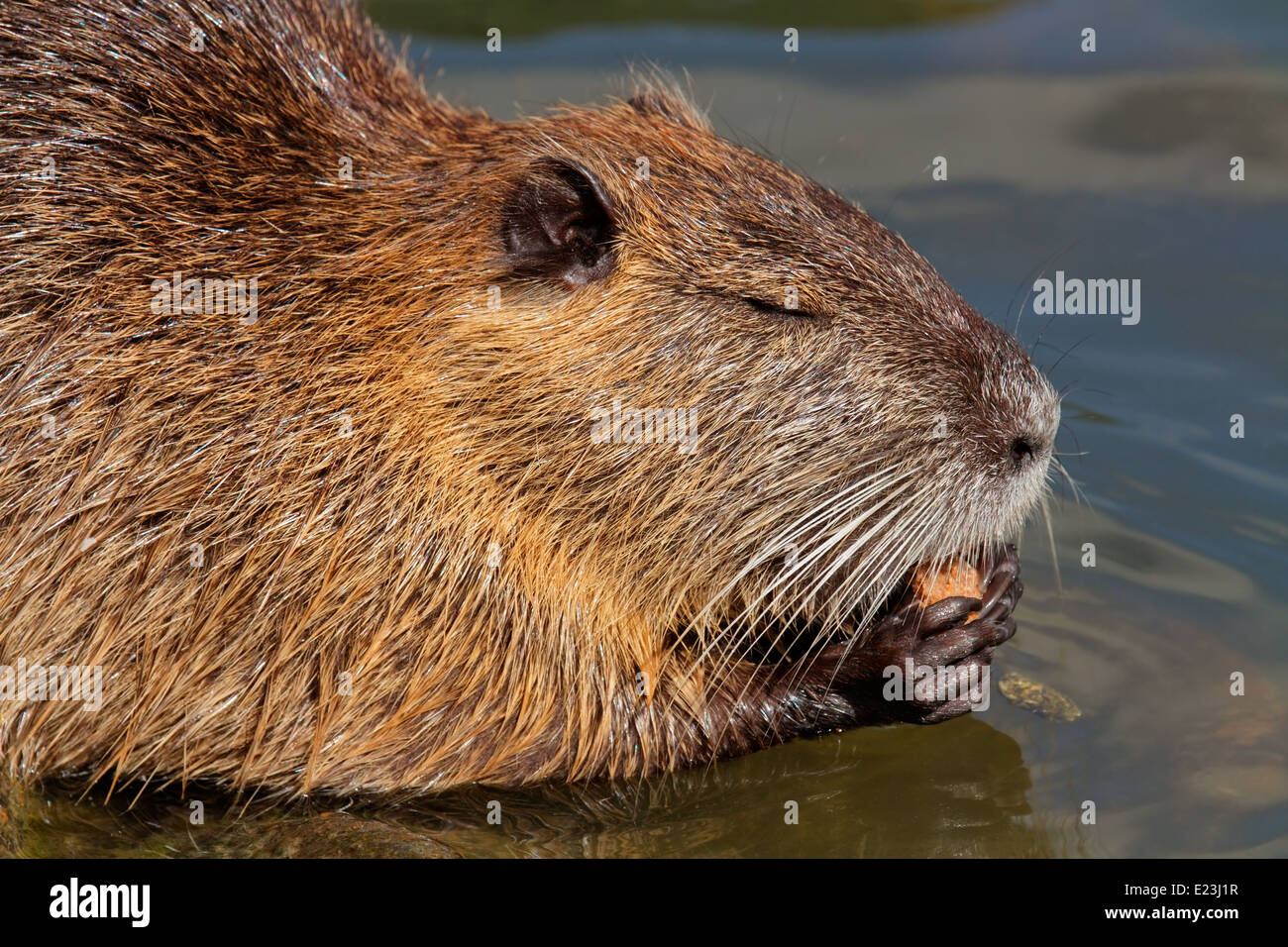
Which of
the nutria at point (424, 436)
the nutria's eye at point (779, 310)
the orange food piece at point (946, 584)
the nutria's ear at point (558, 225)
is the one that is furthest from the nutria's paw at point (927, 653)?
the nutria's ear at point (558, 225)

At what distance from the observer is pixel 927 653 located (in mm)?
4473

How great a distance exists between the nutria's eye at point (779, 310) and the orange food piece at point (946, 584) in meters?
0.77

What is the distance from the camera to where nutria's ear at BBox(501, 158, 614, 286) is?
13.7 ft

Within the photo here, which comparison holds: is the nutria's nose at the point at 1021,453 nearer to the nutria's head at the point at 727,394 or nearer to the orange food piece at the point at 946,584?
the nutria's head at the point at 727,394

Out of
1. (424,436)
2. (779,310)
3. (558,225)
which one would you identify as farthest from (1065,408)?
(424,436)

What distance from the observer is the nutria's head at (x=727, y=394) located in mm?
Result: 4184

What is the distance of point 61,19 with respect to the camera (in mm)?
4477

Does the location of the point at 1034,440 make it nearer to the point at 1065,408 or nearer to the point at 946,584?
the point at 946,584

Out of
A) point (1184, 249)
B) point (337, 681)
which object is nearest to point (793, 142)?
point (1184, 249)

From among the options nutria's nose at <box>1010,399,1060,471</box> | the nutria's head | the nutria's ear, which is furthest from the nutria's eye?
nutria's nose at <box>1010,399,1060,471</box>

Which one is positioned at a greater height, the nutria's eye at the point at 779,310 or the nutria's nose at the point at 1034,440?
the nutria's eye at the point at 779,310

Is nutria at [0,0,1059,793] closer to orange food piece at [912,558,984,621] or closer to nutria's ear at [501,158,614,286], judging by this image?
nutria's ear at [501,158,614,286]

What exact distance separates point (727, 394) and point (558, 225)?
592 mm

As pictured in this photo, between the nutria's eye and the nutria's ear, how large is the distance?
365 mm
